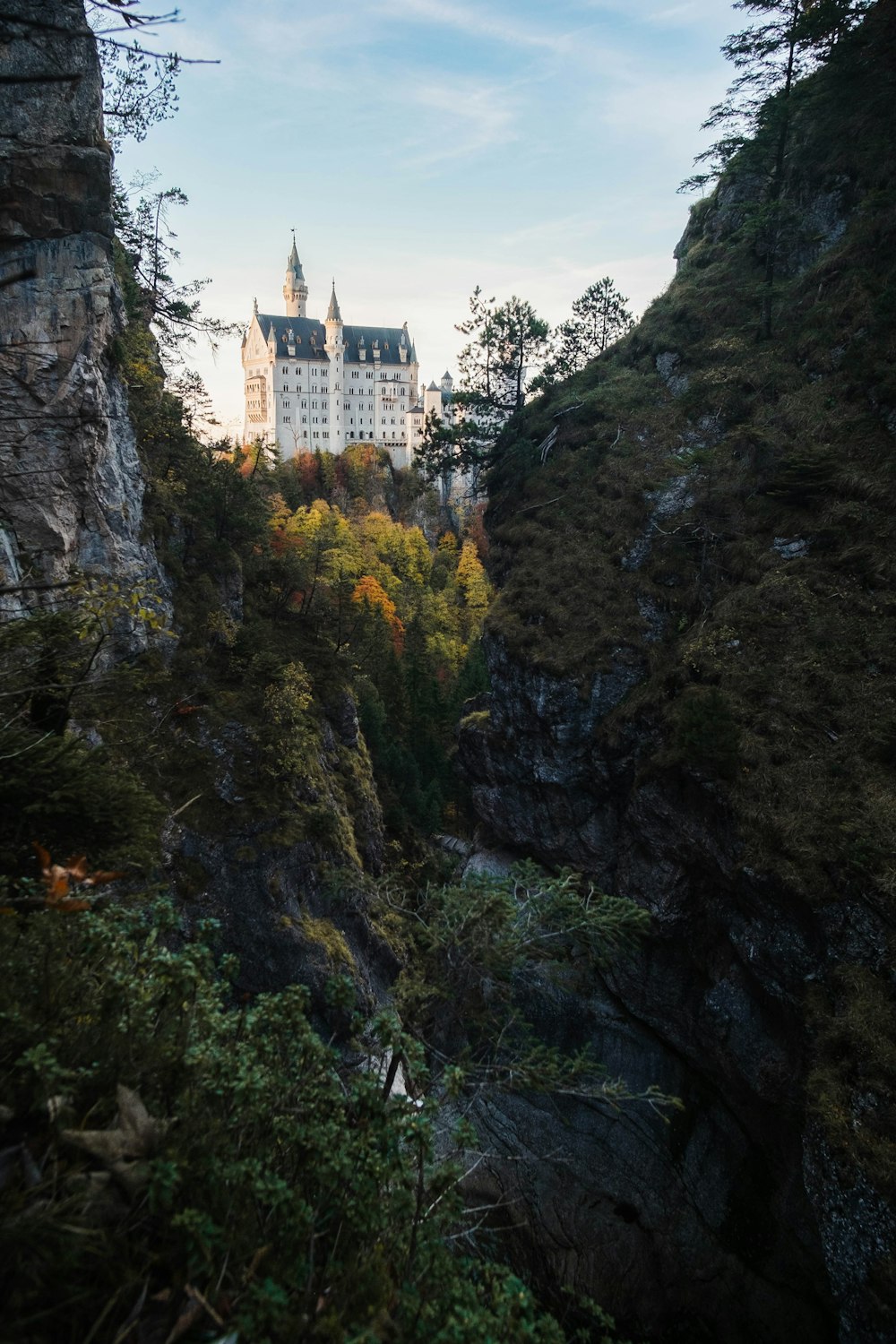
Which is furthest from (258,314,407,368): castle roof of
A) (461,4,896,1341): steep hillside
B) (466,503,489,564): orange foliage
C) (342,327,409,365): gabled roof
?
(461,4,896,1341): steep hillside

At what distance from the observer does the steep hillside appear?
40.1 feet

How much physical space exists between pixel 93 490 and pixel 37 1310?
14807mm

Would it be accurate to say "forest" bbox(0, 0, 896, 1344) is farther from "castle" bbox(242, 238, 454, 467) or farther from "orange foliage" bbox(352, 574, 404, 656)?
"castle" bbox(242, 238, 454, 467)

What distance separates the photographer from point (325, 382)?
264 ft

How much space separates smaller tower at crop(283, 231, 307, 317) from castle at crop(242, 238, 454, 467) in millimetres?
97

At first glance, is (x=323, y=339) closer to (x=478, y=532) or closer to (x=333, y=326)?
(x=333, y=326)

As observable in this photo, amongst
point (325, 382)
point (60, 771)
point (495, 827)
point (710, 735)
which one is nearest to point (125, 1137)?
point (60, 771)

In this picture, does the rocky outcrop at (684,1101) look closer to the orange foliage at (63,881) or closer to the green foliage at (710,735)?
the green foliage at (710,735)

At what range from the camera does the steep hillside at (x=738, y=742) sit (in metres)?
12.2

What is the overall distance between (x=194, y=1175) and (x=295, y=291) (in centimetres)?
9434

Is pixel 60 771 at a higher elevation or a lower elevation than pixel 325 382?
lower

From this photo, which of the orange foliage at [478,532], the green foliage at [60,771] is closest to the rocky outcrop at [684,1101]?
the green foliage at [60,771]

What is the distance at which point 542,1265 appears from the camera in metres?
14.4

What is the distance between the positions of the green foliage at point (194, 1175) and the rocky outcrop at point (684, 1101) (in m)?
8.50
